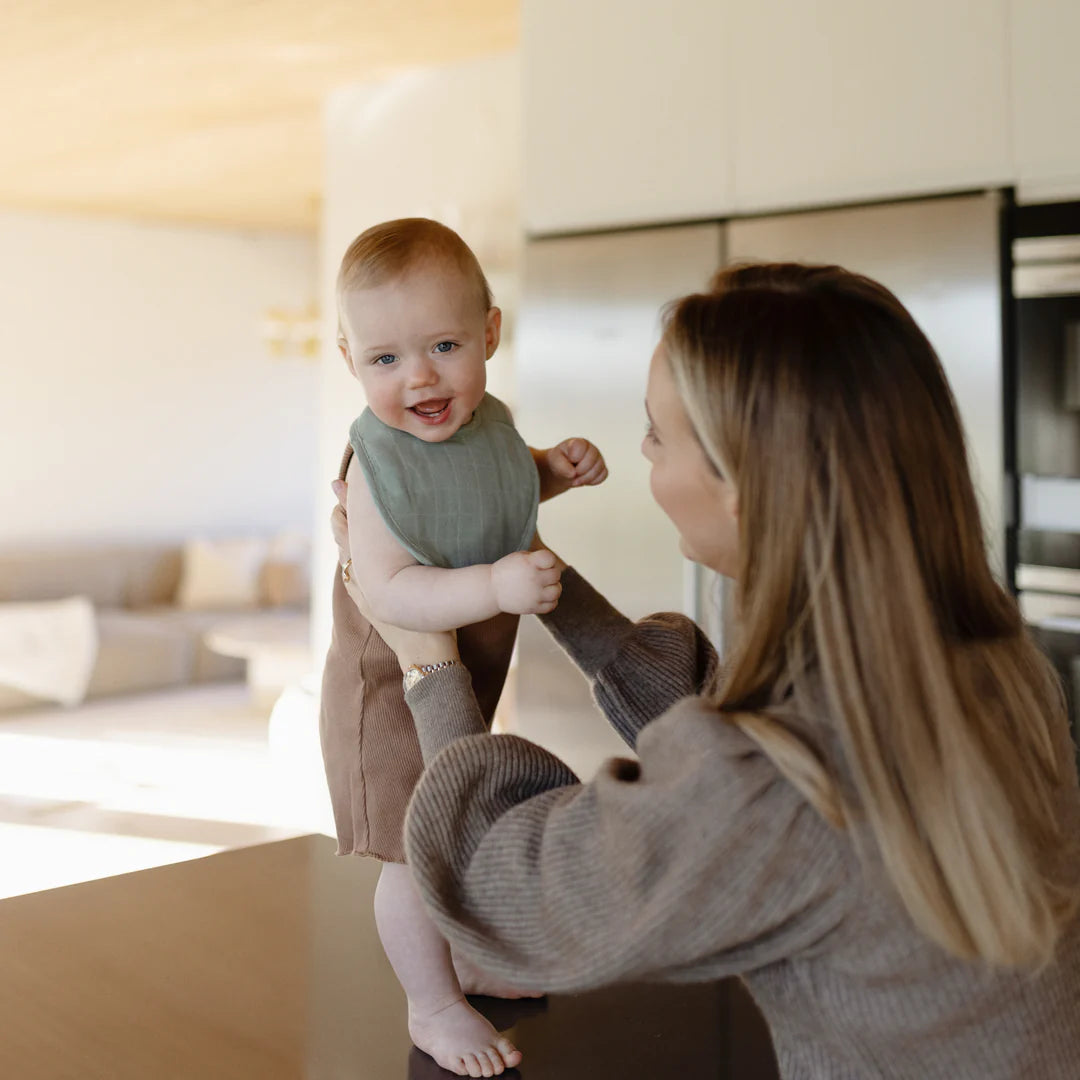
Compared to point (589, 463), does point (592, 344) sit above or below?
above

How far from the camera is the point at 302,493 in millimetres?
8797

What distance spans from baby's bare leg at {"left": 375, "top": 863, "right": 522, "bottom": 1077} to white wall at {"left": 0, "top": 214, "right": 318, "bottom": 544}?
277 inches

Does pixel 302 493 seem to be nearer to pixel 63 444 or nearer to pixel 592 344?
pixel 63 444

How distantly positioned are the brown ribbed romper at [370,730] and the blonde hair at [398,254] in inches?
6.2

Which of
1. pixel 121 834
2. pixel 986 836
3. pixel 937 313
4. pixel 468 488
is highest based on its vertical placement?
pixel 937 313

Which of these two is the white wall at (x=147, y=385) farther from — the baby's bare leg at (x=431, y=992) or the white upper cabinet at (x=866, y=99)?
the baby's bare leg at (x=431, y=992)

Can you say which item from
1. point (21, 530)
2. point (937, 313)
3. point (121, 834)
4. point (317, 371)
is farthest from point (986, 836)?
point (317, 371)

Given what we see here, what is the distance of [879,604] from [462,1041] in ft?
1.56

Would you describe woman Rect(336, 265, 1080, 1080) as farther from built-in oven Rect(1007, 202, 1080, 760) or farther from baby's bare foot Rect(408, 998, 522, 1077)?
built-in oven Rect(1007, 202, 1080, 760)

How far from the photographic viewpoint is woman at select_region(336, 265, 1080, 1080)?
0.74 metres

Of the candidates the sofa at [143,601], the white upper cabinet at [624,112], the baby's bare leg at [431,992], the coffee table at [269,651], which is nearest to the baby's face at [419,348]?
the baby's bare leg at [431,992]

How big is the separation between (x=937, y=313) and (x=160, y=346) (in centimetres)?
644

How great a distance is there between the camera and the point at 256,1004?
1.04 metres

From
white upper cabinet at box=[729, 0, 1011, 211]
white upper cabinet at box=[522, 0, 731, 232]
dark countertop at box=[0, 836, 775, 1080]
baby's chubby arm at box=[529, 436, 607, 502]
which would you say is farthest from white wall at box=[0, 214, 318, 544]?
baby's chubby arm at box=[529, 436, 607, 502]
